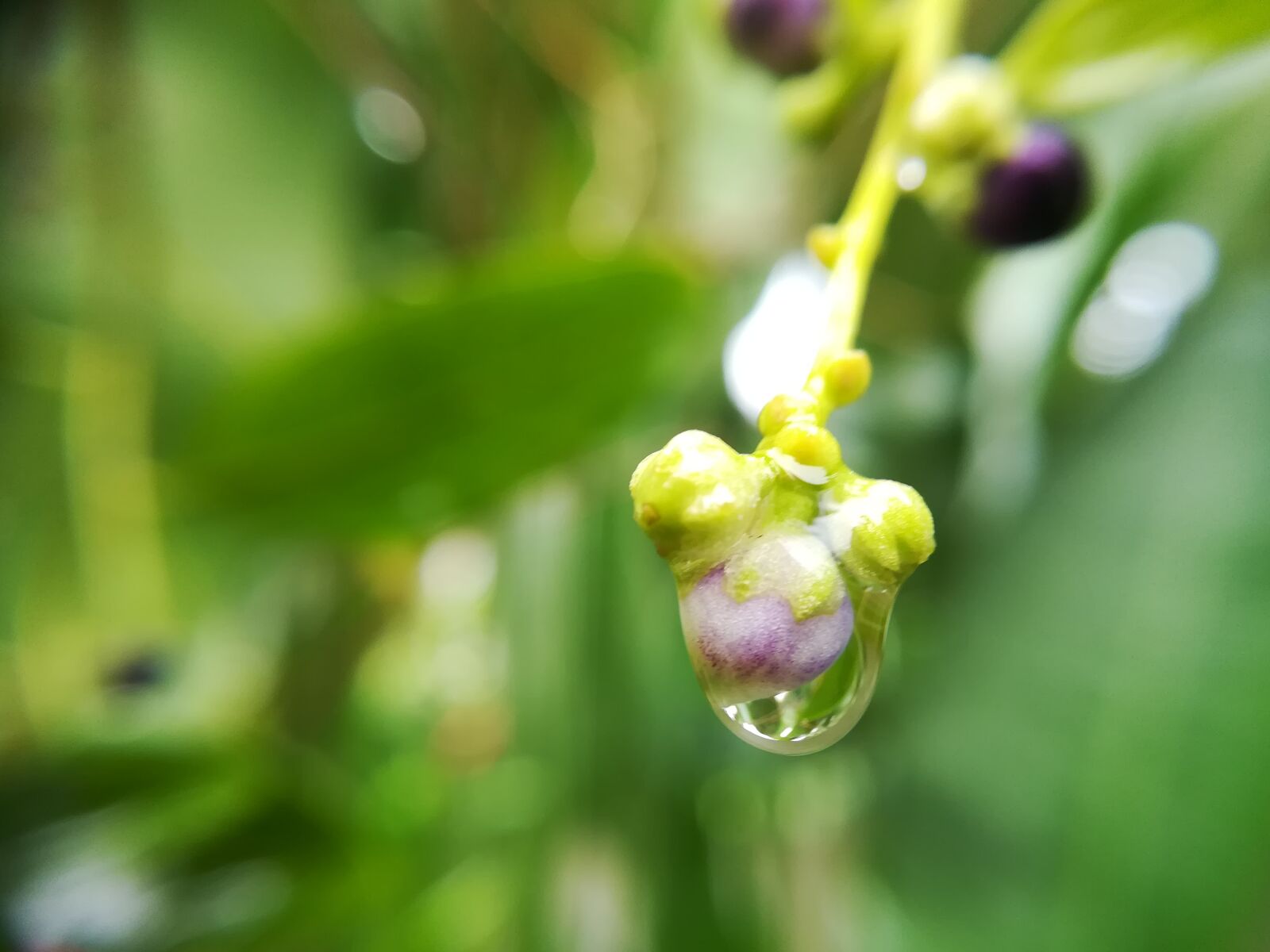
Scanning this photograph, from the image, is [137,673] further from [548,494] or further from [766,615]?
[766,615]

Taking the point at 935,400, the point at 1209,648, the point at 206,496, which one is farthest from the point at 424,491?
the point at 1209,648

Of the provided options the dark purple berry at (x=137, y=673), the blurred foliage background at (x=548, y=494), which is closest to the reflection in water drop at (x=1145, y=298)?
the blurred foliage background at (x=548, y=494)

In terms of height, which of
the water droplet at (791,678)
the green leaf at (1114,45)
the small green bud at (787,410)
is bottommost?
the water droplet at (791,678)

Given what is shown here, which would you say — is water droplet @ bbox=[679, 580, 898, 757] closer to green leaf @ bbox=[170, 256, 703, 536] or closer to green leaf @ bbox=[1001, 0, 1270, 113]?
green leaf @ bbox=[1001, 0, 1270, 113]

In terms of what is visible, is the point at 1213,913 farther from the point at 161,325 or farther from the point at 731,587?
the point at 161,325

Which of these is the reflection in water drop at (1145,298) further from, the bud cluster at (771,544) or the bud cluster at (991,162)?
the bud cluster at (771,544)

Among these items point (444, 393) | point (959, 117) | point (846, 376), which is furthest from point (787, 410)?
point (444, 393)
